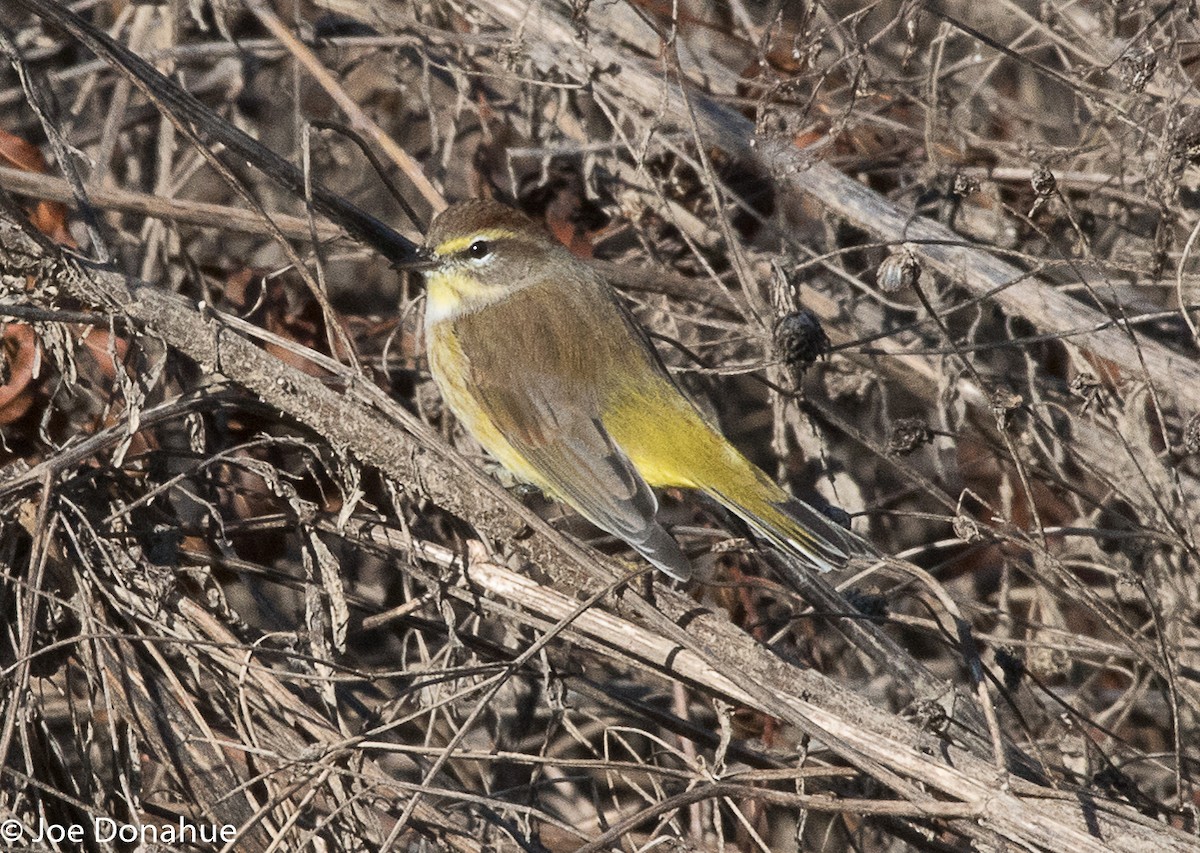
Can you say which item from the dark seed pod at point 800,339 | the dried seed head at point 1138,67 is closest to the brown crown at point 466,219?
the dark seed pod at point 800,339

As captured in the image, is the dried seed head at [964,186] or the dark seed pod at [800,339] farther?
the dark seed pod at [800,339]

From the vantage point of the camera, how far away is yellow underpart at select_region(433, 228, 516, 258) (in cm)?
418

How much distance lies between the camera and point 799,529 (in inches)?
146

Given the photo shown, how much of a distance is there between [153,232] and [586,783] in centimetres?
283

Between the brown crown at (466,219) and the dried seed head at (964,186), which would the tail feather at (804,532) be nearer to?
the dried seed head at (964,186)

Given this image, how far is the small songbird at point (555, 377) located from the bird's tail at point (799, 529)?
0.08 m

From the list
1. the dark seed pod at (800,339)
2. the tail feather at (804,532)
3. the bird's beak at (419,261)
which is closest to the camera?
the dark seed pod at (800,339)

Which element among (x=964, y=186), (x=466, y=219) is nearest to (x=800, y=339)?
(x=964, y=186)

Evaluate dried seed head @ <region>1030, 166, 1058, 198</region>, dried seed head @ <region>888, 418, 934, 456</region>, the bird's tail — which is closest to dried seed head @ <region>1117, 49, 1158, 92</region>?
dried seed head @ <region>1030, 166, 1058, 198</region>

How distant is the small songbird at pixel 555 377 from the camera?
410 centimetres

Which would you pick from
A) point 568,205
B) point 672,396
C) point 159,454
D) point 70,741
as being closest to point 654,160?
point 568,205

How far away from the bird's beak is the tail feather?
51.6 inches

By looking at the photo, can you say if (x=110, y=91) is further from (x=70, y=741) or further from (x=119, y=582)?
(x=119, y=582)

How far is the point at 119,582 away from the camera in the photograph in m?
3.20
